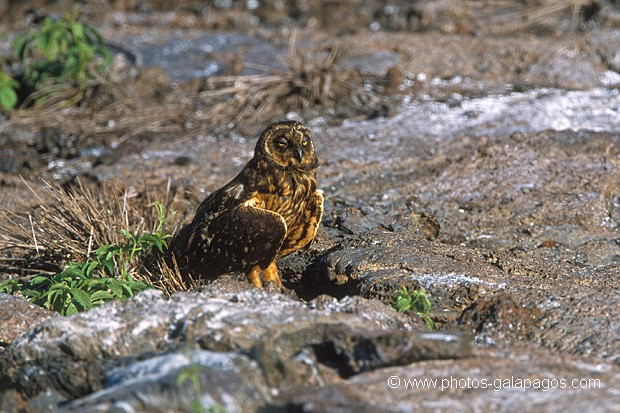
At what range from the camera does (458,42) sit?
8836mm

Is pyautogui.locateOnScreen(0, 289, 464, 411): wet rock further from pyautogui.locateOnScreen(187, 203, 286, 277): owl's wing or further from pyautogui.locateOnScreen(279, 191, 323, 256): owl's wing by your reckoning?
pyautogui.locateOnScreen(279, 191, 323, 256): owl's wing

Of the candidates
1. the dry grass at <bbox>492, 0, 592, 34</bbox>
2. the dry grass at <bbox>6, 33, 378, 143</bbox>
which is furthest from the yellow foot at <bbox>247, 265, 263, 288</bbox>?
the dry grass at <bbox>492, 0, 592, 34</bbox>

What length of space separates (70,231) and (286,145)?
4.51 ft

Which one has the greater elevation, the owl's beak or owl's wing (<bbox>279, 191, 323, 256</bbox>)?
the owl's beak

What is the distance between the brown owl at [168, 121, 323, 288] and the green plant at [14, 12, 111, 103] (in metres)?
3.26

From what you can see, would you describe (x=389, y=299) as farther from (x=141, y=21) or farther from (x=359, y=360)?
(x=141, y=21)

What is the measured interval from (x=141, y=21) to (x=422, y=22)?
294 centimetres

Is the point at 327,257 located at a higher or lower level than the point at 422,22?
lower

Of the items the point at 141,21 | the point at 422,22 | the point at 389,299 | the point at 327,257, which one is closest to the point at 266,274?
the point at 327,257

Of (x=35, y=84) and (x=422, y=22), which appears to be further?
(x=422, y=22)

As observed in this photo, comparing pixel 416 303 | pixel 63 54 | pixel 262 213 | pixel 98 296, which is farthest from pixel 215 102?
pixel 416 303

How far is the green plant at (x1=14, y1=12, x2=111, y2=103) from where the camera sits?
8.07 m

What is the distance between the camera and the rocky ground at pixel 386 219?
11.3 feet

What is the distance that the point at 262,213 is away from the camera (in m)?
5.08
